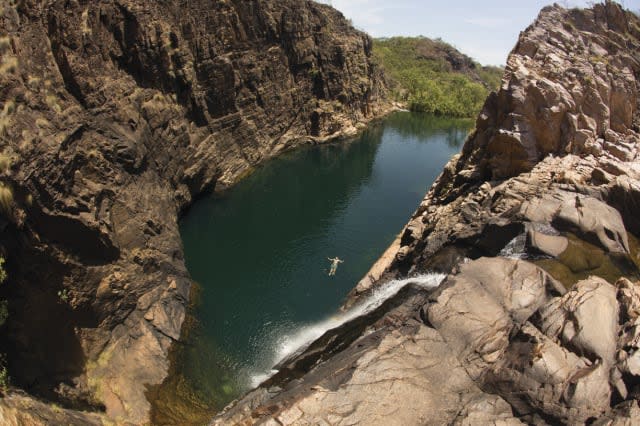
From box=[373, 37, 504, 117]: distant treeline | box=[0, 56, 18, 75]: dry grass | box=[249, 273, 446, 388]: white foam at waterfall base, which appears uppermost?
box=[373, 37, 504, 117]: distant treeline

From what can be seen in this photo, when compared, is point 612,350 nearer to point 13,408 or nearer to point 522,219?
point 522,219

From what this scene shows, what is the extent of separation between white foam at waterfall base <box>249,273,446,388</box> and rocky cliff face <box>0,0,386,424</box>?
5.91m

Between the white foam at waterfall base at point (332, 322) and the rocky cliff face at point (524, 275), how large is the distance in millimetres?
1064

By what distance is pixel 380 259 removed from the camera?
1271 inches

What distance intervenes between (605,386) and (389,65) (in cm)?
11150

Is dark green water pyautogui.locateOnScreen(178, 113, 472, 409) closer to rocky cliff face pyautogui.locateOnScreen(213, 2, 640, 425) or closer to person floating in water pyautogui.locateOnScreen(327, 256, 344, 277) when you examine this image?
person floating in water pyautogui.locateOnScreen(327, 256, 344, 277)

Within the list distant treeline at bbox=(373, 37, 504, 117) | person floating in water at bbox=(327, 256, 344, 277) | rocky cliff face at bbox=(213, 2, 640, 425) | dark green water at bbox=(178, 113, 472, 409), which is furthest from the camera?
distant treeline at bbox=(373, 37, 504, 117)

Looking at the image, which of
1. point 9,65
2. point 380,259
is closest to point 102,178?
point 9,65

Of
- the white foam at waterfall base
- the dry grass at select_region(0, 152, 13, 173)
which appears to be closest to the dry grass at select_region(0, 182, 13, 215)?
the dry grass at select_region(0, 152, 13, 173)

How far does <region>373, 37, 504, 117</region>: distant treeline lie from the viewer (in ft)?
313

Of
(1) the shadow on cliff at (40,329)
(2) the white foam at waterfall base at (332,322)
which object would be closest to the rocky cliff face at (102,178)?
(1) the shadow on cliff at (40,329)

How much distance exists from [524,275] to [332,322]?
38.8 ft

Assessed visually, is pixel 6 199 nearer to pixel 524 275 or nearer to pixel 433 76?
pixel 524 275

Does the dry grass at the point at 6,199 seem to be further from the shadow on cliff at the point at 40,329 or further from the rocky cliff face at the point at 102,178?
the shadow on cliff at the point at 40,329
